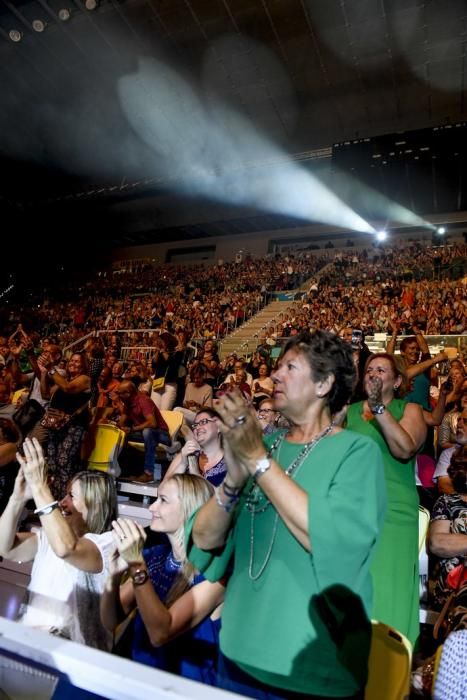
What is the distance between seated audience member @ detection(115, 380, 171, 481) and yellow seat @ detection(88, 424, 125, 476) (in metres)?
0.30

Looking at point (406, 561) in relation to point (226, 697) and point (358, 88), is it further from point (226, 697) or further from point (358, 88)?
point (358, 88)

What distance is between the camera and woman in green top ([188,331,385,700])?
3.22 ft

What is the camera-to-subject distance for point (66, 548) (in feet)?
6.02

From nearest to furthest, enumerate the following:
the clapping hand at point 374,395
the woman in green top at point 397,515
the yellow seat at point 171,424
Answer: the woman in green top at point 397,515, the clapping hand at point 374,395, the yellow seat at point 171,424

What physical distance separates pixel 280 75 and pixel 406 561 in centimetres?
1320

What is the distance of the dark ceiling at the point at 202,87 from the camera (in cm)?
1077

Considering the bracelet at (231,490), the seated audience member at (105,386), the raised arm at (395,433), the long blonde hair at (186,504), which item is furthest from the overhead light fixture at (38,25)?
the bracelet at (231,490)

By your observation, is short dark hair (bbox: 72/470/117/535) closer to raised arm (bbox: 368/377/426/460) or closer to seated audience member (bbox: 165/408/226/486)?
seated audience member (bbox: 165/408/226/486)

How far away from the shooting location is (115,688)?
0.69 metres

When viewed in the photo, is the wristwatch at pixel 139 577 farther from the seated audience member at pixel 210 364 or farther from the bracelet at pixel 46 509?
the seated audience member at pixel 210 364

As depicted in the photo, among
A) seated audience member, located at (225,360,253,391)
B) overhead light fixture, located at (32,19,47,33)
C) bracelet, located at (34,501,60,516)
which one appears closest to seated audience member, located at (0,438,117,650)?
bracelet, located at (34,501,60,516)

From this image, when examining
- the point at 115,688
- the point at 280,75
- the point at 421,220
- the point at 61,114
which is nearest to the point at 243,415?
the point at 115,688

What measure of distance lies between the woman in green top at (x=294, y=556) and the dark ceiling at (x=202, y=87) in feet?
39.0

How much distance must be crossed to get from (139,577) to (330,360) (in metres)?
0.89
